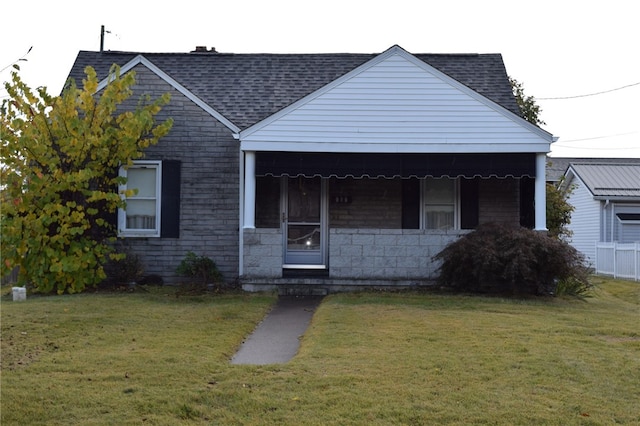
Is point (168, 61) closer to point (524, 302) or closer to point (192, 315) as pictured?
point (192, 315)

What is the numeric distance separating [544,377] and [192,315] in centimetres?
546

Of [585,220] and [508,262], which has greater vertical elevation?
[585,220]

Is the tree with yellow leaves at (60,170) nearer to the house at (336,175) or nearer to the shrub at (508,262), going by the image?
the house at (336,175)

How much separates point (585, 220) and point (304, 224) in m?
19.2

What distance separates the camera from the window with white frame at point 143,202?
14555 mm

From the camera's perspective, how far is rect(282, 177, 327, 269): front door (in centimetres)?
1539

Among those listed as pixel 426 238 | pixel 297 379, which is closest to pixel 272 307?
pixel 426 238

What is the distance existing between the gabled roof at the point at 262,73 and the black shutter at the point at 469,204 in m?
1.90

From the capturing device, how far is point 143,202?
14.6 m

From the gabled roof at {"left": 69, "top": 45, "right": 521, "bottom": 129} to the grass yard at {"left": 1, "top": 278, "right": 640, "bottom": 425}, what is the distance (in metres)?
6.27

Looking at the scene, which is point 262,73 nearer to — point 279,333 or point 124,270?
point 124,270

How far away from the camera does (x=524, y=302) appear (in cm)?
1248

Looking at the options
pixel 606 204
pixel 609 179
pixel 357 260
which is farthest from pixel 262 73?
pixel 609 179

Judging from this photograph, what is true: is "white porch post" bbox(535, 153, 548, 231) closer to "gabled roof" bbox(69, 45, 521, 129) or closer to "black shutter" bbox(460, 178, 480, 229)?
"black shutter" bbox(460, 178, 480, 229)
